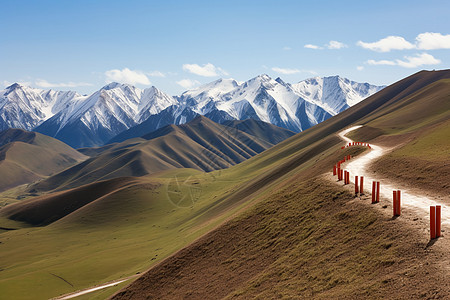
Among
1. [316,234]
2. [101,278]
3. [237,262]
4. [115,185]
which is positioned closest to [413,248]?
[316,234]

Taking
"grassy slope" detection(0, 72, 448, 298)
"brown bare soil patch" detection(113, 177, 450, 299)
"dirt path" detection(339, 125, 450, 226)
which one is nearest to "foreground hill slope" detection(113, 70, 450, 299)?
"brown bare soil patch" detection(113, 177, 450, 299)

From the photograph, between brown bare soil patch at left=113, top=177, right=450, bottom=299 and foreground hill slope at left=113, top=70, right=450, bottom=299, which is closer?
brown bare soil patch at left=113, top=177, right=450, bottom=299

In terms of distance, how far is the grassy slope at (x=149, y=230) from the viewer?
39.4 meters

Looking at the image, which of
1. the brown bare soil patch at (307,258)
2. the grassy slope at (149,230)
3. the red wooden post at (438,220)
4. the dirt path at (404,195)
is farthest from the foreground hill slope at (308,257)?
the dirt path at (404,195)

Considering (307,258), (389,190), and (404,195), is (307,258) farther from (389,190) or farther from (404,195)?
(389,190)

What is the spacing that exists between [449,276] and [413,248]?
3754mm

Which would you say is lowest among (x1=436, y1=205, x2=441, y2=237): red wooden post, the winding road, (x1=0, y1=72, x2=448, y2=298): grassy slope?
(x1=0, y1=72, x2=448, y2=298): grassy slope

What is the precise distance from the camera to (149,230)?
124 metres

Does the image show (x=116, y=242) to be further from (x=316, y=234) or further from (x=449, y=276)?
(x=449, y=276)

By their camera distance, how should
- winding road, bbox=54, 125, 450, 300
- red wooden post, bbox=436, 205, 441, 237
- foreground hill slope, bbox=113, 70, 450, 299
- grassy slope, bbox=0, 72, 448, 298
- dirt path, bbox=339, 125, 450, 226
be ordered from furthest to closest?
grassy slope, bbox=0, 72, 448, 298 → winding road, bbox=54, 125, 450, 300 → dirt path, bbox=339, 125, 450, 226 → red wooden post, bbox=436, 205, 441, 237 → foreground hill slope, bbox=113, 70, 450, 299

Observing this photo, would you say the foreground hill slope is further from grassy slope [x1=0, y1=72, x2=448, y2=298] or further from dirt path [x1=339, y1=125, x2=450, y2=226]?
dirt path [x1=339, y1=125, x2=450, y2=226]

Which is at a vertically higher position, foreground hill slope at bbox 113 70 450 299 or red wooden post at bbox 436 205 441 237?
red wooden post at bbox 436 205 441 237

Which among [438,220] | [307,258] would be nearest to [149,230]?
[307,258]

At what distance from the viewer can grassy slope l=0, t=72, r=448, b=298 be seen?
39438 millimetres
